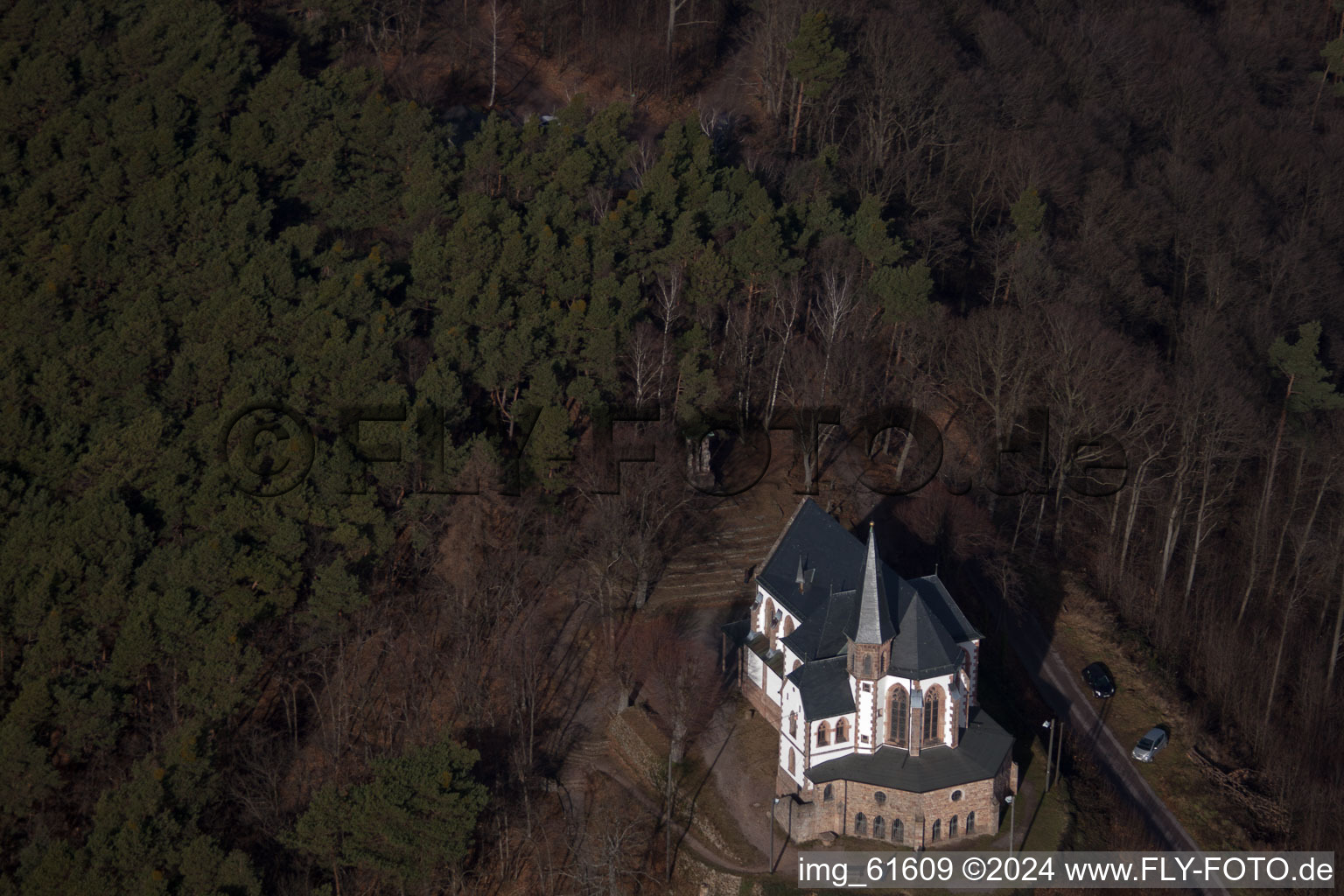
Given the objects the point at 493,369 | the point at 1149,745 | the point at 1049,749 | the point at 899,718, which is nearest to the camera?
the point at 899,718

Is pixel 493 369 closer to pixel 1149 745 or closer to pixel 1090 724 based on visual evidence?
pixel 1090 724

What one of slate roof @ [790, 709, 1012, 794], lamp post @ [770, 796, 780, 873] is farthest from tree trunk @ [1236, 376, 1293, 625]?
lamp post @ [770, 796, 780, 873]

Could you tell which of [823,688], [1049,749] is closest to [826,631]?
[823,688]

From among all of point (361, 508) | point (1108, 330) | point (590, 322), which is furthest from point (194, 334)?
point (1108, 330)

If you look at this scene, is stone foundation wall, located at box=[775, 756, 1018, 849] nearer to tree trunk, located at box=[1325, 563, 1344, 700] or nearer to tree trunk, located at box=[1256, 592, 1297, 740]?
tree trunk, located at box=[1256, 592, 1297, 740]

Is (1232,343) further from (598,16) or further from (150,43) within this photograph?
(150,43)

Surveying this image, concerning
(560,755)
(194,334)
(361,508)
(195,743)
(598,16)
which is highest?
(598,16)
